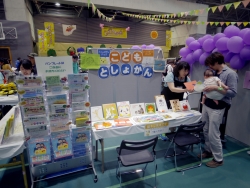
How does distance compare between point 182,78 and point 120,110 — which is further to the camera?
point 182,78

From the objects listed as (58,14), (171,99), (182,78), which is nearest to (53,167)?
(171,99)

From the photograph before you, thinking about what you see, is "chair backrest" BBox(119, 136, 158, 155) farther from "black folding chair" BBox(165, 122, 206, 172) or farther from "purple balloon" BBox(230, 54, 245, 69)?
"purple balloon" BBox(230, 54, 245, 69)

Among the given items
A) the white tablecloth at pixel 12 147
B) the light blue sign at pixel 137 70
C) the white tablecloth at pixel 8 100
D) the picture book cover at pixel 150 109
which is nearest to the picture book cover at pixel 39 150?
the white tablecloth at pixel 12 147

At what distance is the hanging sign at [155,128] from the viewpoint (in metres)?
2.41

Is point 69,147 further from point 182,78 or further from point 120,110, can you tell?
point 182,78

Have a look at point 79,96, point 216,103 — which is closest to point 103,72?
point 79,96

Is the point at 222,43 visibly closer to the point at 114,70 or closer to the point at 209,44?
the point at 209,44

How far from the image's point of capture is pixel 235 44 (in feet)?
9.04

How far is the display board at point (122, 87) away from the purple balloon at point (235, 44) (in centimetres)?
124

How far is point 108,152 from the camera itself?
9.88ft

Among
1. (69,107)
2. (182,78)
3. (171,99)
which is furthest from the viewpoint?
(171,99)

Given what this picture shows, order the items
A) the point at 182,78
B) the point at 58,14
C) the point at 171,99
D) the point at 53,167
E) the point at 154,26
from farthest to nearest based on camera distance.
→ the point at 154,26, the point at 58,14, the point at 171,99, the point at 182,78, the point at 53,167

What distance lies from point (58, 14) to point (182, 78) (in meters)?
9.59

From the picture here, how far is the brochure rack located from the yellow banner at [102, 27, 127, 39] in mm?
9367
